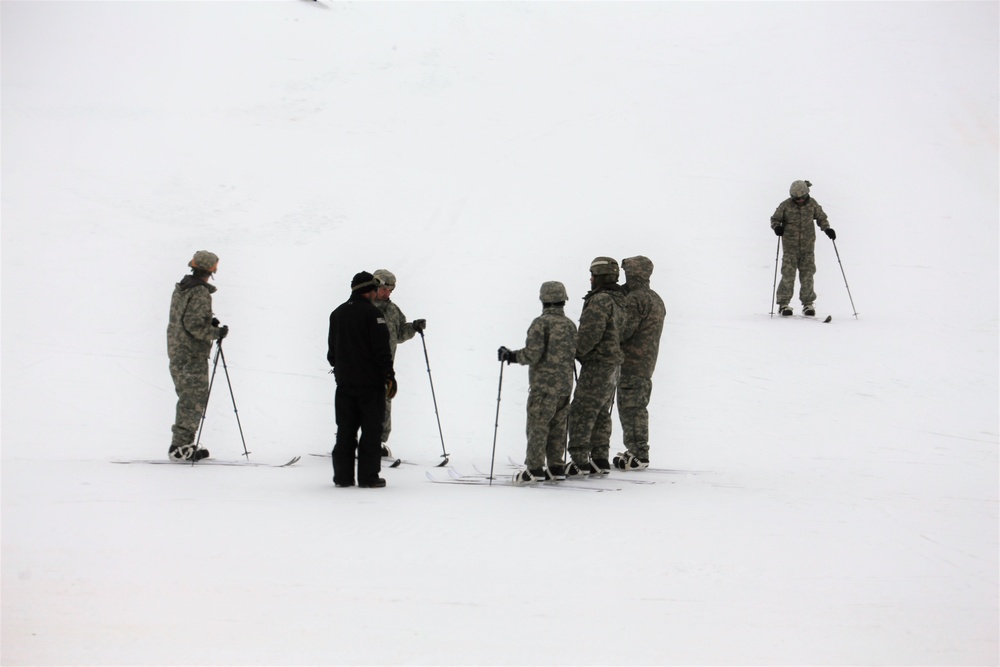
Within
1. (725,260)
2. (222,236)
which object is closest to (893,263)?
(725,260)

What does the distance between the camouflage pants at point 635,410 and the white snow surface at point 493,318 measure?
0.40 meters

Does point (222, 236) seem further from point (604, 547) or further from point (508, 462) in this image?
point (604, 547)

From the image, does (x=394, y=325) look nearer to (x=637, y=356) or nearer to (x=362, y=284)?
(x=362, y=284)

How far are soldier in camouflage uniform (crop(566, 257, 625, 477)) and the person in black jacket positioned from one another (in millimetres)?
1701

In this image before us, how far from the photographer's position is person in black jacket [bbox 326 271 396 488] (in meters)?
8.56

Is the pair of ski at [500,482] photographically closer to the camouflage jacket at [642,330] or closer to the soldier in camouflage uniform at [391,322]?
the soldier in camouflage uniform at [391,322]

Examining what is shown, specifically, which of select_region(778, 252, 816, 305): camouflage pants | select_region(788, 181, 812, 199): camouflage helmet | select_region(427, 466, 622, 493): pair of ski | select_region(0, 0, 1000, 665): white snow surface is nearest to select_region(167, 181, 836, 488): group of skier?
select_region(427, 466, 622, 493): pair of ski

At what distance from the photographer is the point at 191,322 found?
31.7 ft

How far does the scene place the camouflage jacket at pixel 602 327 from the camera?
905cm

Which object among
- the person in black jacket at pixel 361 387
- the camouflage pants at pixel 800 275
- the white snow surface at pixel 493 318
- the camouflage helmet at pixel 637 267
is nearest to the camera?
the white snow surface at pixel 493 318

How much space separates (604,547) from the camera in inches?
267

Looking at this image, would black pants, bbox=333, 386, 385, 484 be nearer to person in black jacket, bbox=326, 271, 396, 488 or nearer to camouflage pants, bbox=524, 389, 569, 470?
person in black jacket, bbox=326, 271, 396, 488

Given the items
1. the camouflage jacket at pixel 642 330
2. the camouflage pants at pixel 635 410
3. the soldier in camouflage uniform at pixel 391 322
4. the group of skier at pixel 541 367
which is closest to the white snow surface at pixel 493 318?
the camouflage pants at pixel 635 410

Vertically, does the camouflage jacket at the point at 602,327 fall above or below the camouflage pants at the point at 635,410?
above
